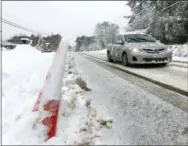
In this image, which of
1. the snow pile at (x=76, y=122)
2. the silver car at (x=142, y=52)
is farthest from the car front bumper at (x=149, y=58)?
the snow pile at (x=76, y=122)

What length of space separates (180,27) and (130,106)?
2383 cm

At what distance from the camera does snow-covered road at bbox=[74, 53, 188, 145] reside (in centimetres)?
378

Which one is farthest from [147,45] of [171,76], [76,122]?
[76,122]

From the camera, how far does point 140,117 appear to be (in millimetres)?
4695

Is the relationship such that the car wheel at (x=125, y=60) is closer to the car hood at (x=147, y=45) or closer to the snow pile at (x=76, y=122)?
the car hood at (x=147, y=45)

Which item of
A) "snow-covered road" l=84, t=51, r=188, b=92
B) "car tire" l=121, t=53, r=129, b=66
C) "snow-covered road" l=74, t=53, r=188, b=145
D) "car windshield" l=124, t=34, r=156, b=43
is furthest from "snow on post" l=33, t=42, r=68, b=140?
"car windshield" l=124, t=34, r=156, b=43

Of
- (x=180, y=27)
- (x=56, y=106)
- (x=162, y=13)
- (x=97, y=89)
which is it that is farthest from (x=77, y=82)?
(x=162, y=13)

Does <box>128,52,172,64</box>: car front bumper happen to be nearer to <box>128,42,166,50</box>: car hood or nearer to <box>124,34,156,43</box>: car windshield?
<box>128,42,166,50</box>: car hood

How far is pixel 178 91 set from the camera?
6.57 metres

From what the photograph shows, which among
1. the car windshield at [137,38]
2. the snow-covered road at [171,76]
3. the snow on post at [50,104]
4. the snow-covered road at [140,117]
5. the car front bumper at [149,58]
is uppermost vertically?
the car windshield at [137,38]

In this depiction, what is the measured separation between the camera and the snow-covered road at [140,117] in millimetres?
3783

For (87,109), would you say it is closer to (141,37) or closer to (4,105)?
(4,105)

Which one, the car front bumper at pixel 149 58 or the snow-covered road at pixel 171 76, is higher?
the car front bumper at pixel 149 58

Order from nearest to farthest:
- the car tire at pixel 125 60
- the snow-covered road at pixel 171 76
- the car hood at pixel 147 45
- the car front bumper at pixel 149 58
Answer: the snow-covered road at pixel 171 76
the car front bumper at pixel 149 58
the car hood at pixel 147 45
the car tire at pixel 125 60
